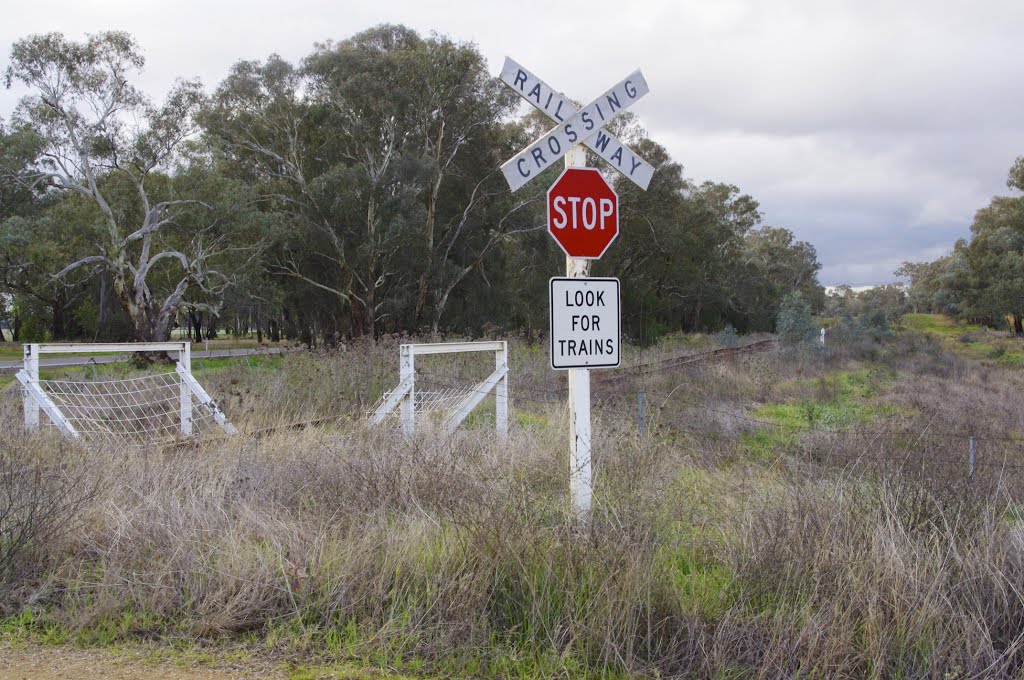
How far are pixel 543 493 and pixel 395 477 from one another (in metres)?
1.02

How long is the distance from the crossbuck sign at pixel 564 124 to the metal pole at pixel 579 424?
13 centimetres

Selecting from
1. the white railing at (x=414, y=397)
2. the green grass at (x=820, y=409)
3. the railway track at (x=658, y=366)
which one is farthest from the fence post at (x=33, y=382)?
the railway track at (x=658, y=366)

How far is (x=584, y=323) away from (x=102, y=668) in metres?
3.12

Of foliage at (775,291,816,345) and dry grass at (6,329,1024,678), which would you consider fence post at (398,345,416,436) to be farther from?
foliage at (775,291,816,345)

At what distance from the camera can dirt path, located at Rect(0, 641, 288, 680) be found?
3760 millimetres

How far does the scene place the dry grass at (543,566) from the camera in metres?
3.78

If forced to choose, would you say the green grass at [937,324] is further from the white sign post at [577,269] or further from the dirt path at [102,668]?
the dirt path at [102,668]

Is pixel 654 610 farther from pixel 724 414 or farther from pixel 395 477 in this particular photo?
pixel 724 414

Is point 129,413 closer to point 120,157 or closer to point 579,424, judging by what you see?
point 579,424

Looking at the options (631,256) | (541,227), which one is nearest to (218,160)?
(541,227)

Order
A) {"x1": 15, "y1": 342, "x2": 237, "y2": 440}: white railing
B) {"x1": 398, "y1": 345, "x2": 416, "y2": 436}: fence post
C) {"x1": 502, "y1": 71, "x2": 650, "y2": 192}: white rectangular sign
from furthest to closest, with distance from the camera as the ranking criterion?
{"x1": 15, "y1": 342, "x2": 237, "y2": 440}: white railing, {"x1": 398, "y1": 345, "x2": 416, "y2": 436}: fence post, {"x1": 502, "y1": 71, "x2": 650, "y2": 192}: white rectangular sign

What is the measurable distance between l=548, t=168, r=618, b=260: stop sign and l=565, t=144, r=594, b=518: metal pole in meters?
0.11

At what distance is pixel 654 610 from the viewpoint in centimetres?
399

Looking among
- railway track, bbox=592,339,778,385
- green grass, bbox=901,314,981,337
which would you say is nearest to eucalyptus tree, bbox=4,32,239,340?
railway track, bbox=592,339,778,385
